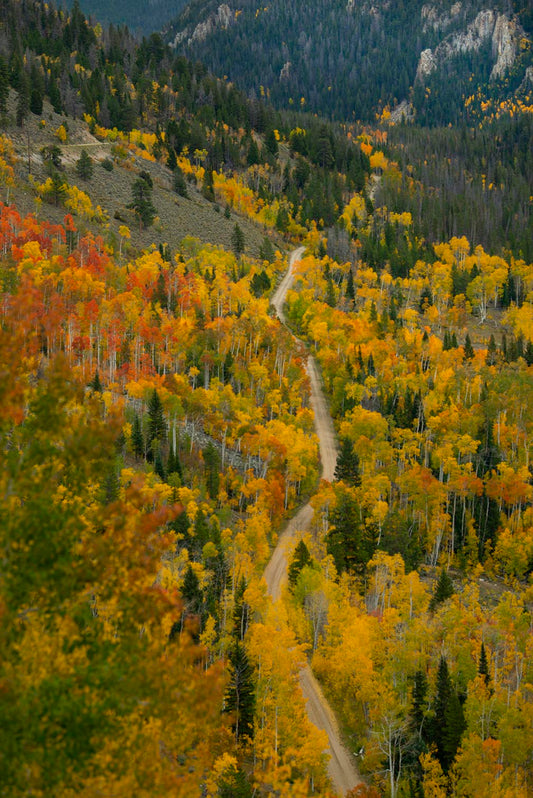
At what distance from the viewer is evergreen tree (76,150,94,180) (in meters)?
132

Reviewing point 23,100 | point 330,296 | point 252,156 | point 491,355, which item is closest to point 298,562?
point 491,355

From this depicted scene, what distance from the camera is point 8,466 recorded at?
31.9ft

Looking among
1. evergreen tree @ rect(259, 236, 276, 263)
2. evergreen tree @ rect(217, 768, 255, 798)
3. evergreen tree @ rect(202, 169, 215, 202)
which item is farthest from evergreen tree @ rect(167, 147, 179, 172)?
evergreen tree @ rect(217, 768, 255, 798)

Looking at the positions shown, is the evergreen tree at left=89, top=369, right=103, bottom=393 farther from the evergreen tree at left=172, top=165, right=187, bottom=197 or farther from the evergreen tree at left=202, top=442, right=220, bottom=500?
the evergreen tree at left=172, top=165, right=187, bottom=197

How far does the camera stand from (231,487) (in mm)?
68625

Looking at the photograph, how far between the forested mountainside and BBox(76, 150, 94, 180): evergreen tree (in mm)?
671

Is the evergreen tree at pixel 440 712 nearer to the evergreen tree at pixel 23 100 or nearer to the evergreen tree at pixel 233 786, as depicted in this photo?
the evergreen tree at pixel 233 786

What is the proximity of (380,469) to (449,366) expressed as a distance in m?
34.3

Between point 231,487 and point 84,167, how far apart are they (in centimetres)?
9350

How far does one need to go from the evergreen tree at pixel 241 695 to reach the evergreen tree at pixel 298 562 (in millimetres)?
15470

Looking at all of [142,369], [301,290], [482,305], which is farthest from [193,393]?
[482,305]

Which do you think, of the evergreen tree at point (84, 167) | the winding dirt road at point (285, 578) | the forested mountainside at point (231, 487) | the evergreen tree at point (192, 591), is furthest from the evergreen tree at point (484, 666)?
the evergreen tree at point (84, 167)

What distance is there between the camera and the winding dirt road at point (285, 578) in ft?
127

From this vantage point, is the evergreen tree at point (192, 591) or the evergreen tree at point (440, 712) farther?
the evergreen tree at point (192, 591)
